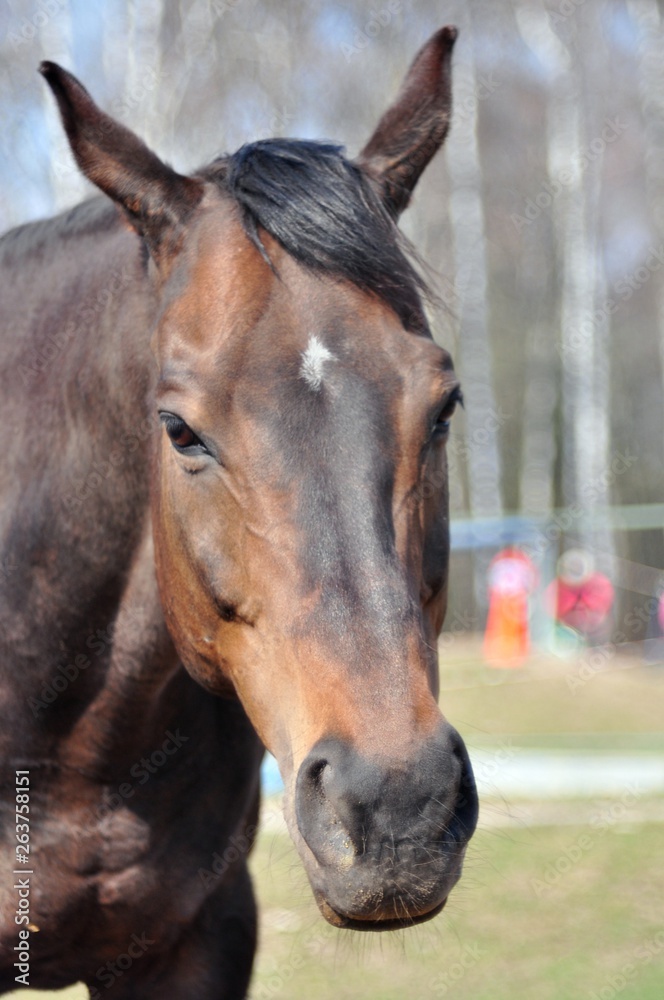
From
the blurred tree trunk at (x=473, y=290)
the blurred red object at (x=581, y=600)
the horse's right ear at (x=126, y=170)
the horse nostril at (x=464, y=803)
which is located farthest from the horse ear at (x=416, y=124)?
the blurred tree trunk at (x=473, y=290)

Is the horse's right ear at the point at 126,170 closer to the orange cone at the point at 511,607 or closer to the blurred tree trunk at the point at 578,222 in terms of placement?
the orange cone at the point at 511,607

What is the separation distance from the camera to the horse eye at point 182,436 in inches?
87.0

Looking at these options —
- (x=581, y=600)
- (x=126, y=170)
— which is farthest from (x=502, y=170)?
(x=126, y=170)

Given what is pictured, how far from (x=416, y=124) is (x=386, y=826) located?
1.90 m

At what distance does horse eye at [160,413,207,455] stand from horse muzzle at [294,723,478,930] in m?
0.74

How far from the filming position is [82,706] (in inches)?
110

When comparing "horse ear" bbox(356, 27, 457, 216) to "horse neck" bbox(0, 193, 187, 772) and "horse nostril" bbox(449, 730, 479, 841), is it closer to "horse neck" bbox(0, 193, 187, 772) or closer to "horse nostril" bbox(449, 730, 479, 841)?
"horse neck" bbox(0, 193, 187, 772)

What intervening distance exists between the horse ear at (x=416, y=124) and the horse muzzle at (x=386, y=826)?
1550 mm

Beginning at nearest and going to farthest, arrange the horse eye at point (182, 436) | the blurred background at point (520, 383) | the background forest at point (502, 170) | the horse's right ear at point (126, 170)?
the horse eye at point (182, 436) < the horse's right ear at point (126, 170) < the blurred background at point (520, 383) < the background forest at point (502, 170)

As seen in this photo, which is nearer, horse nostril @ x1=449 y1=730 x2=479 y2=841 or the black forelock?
horse nostril @ x1=449 y1=730 x2=479 y2=841

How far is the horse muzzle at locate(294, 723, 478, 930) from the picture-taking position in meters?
1.72

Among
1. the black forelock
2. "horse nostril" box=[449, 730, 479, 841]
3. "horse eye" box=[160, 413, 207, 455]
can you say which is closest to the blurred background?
the black forelock

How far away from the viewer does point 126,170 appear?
249 centimetres

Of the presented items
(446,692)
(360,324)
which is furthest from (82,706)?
(446,692)
